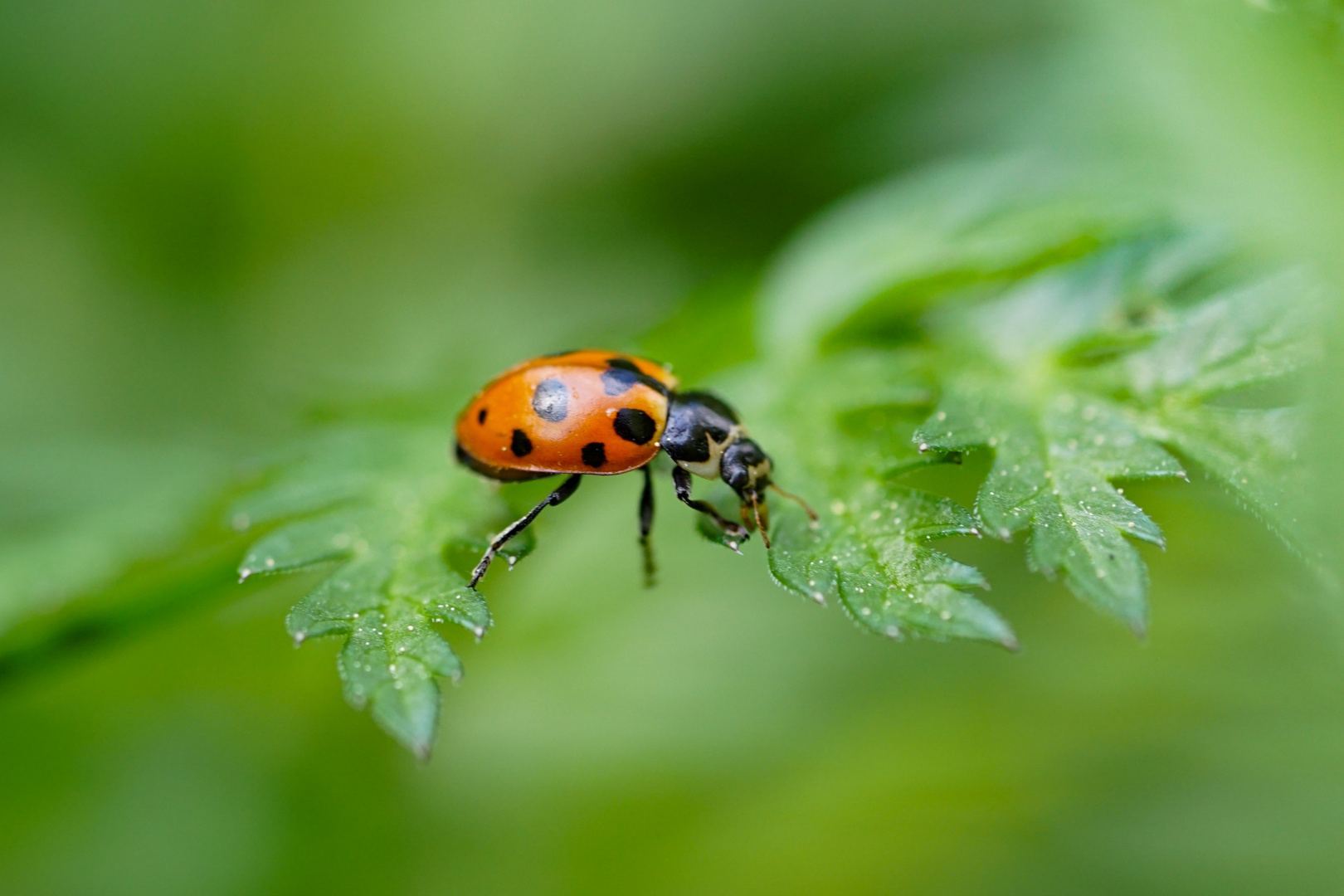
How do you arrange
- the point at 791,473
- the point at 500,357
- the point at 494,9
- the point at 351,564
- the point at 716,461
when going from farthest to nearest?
the point at 494,9 < the point at 500,357 < the point at 716,461 < the point at 791,473 < the point at 351,564

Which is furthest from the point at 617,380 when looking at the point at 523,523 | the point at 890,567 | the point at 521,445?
the point at 890,567

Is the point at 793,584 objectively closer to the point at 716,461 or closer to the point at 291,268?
the point at 716,461

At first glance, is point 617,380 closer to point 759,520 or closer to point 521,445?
point 521,445

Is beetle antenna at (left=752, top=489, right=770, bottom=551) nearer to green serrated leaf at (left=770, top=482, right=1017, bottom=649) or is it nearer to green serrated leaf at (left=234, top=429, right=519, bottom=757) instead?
green serrated leaf at (left=770, top=482, right=1017, bottom=649)

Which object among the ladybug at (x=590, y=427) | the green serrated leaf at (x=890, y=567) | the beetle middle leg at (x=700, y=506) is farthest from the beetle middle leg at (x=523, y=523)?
the green serrated leaf at (x=890, y=567)

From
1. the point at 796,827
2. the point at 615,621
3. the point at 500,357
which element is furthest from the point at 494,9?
the point at 796,827
